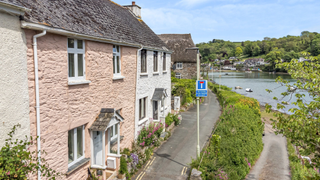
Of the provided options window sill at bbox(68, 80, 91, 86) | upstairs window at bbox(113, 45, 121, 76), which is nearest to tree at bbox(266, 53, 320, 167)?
window sill at bbox(68, 80, 91, 86)

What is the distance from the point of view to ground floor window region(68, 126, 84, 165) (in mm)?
8031

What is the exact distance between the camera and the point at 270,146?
1936 cm

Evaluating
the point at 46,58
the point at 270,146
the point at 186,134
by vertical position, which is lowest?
the point at 270,146

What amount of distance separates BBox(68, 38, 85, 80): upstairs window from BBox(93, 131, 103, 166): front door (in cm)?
254

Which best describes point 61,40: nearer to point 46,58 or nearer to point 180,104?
point 46,58

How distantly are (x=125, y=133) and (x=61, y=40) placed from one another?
20.1ft

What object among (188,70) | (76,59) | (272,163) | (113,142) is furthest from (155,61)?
(188,70)

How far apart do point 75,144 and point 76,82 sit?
227 cm

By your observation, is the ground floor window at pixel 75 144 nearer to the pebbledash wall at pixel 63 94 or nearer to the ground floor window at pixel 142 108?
the pebbledash wall at pixel 63 94

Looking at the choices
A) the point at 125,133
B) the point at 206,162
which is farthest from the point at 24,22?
the point at 206,162

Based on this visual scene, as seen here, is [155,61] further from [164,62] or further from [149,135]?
[149,135]

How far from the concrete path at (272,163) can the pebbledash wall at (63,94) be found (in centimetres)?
924

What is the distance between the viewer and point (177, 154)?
43.9 ft

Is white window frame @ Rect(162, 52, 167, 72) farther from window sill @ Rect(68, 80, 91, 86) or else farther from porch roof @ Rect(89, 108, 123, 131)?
window sill @ Rect(68, 80, 91, 86)
